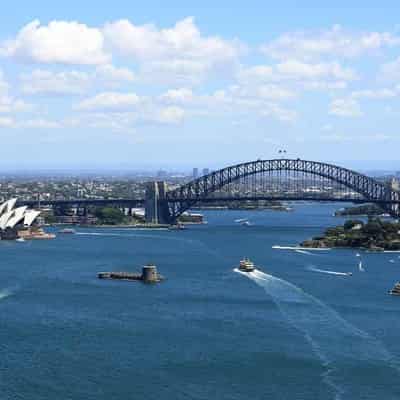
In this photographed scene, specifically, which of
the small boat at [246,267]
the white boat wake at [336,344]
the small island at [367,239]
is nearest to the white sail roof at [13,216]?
the small island at [367,239]

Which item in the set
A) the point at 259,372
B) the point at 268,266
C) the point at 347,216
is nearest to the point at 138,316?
the point at 259,372

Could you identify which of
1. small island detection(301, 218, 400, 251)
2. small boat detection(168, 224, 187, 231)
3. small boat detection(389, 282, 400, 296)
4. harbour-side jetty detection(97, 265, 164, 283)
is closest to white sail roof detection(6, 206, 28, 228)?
small boat detection(168, 224, 187, 231)

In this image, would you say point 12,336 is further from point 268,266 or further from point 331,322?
point 268,266

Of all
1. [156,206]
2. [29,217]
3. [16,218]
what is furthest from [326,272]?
[156,206]

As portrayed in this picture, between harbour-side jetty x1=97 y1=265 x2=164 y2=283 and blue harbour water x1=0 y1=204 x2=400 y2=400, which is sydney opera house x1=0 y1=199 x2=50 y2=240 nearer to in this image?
blue harbour water x1=0 y1=204 x2=400 y2=400

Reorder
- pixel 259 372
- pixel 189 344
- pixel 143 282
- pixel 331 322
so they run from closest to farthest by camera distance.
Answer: pixel 259 372
pixel 189 344
pixel 331 322
pixel 143 282

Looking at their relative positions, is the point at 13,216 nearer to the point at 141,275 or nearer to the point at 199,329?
the point at 141,275

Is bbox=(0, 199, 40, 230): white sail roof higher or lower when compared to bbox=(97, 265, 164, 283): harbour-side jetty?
higher

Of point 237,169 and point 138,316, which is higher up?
point 237,169
